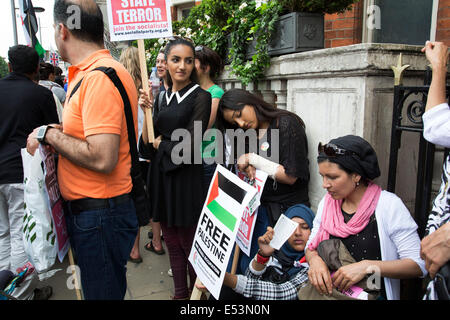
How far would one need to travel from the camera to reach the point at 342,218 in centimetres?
193

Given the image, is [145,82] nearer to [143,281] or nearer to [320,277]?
[320,277]

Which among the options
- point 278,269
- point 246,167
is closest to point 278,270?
point 278,269

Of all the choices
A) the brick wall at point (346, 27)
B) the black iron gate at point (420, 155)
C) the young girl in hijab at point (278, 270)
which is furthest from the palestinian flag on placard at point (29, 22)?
the black iron gate at point (420, 155)

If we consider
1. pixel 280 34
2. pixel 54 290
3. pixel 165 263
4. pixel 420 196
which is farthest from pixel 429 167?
pixel 54 290

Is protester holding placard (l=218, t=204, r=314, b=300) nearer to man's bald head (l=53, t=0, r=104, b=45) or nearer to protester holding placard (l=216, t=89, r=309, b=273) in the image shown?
protester holding placard (l=216, t=89, r=309, b=273)

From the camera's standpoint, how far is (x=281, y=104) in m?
3.18

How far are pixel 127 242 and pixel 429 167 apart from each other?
1.77 m

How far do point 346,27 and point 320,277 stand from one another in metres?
3.96

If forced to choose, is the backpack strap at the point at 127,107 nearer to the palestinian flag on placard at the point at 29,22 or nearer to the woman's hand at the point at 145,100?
the woman's hand at the point at 145,100

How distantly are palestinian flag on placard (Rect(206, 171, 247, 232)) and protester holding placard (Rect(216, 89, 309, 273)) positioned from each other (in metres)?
0.41

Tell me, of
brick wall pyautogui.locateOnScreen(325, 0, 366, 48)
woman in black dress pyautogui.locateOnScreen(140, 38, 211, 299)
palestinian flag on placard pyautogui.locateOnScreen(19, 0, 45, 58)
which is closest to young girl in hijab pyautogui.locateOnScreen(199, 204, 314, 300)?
woman in black dress pyautogui.locateOnScreen(140, 38, 211, 299)
